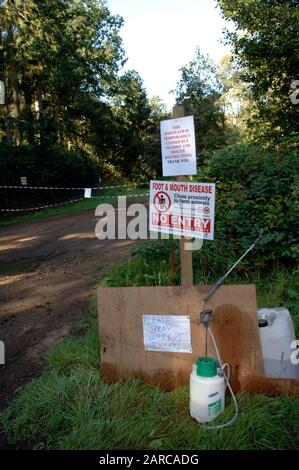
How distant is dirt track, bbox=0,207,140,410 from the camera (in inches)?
153

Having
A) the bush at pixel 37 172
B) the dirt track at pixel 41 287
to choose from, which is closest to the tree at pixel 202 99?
the bush at pixel 37 172

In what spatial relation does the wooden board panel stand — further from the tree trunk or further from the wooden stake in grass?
the tree trunk

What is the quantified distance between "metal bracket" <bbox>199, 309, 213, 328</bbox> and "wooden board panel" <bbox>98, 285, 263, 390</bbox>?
0.06 meters

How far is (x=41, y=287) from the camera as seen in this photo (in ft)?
19.9

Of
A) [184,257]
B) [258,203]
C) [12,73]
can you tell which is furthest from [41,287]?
[12,73]

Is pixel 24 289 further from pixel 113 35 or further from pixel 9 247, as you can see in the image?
pixel 113 35

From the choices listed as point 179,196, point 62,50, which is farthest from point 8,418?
point 62,50

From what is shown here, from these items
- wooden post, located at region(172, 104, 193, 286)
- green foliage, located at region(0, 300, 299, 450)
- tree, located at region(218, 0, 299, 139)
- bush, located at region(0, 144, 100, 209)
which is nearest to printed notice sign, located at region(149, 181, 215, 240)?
wooden post, located at region(172, 104, 193, 286)

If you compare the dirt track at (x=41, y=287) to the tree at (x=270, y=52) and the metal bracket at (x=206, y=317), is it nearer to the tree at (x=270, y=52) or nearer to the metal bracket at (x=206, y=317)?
the metal bracket at (x=206, y=317)

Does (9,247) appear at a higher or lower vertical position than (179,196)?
lower

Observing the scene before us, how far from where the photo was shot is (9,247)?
9.86 meters

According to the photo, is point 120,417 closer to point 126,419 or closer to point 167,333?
point 126,419

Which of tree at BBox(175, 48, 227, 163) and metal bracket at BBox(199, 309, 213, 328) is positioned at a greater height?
tree at BBox(175, 48, 227, 163)
